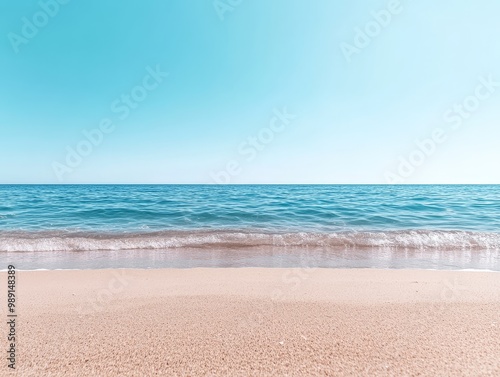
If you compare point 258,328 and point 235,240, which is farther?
point 235,240

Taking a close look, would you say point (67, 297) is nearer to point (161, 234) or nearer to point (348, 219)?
point (161, 234)

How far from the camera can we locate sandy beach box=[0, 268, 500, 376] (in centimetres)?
221

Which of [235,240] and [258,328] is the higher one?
[258,328]

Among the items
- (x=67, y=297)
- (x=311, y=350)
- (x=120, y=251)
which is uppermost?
(x=311, y=350)

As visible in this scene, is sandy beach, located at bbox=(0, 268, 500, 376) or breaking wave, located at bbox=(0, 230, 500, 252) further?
breaking wave, located at bbox=(0, 230, 500, 252)

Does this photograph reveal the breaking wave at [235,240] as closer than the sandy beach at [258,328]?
No

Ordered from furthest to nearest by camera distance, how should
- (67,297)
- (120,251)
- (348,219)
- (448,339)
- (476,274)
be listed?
1. (348,219)
2. (120,251)
3. (476,274)
4. (67,297)
5. (448,339)

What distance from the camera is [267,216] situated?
15.7 meters

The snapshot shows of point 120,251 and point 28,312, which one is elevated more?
point 28,312

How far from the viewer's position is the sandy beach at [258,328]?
2.21 m

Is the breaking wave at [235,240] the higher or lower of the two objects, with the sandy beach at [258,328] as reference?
lower

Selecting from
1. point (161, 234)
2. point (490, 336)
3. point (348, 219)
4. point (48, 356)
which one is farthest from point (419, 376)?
point (348, 219)

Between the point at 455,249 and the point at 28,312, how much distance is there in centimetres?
1122

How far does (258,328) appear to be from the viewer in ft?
9.19
